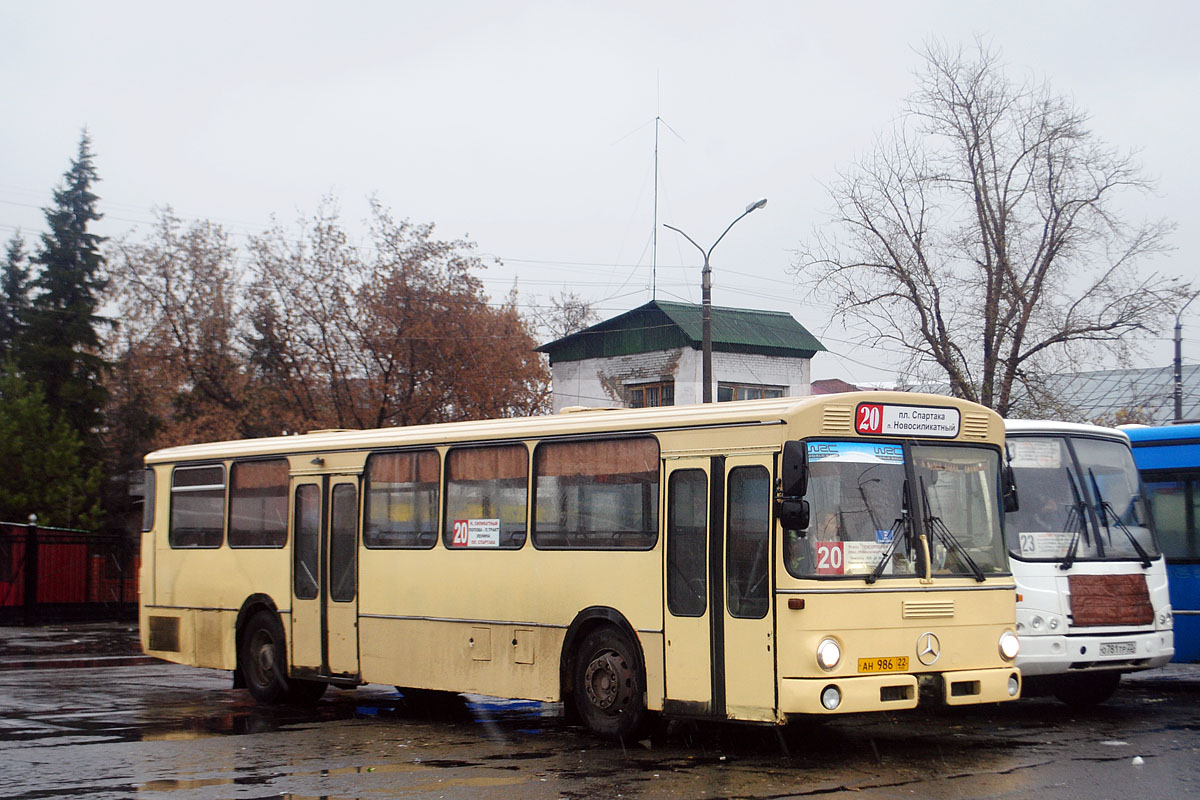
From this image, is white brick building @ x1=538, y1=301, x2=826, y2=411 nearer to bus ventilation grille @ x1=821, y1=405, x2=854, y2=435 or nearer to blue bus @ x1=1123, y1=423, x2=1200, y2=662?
blue bus @ x1=1123, y1=423, x2=1200, y2=662

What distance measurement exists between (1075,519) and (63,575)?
27323mm

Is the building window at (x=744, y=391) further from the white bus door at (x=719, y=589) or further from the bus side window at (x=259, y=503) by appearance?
the white bus door at (x=719, y=589)

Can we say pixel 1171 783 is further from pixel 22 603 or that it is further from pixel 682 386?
pixel 682 386

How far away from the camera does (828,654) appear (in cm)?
991

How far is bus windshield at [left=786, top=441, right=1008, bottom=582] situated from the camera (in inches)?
402

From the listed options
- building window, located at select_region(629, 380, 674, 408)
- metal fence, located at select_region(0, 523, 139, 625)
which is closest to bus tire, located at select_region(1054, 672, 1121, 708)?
metal fence, located at select_region(0, 523, 139, 625)

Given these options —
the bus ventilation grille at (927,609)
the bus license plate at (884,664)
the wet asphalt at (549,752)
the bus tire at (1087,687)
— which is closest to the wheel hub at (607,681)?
the wet asphalt at (549,752)

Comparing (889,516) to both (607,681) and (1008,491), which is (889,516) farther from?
(607,681)

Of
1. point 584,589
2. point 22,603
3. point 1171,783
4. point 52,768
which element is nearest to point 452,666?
point 584,589

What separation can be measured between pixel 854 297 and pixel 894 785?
74.7 ft

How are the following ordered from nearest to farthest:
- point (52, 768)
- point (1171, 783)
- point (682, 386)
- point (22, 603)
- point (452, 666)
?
1. point (1171, 783)
2. point (52, 768)
3. point (452, 666)
4. point (22, 603)
5. point (682, 386)

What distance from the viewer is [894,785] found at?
30.3ft

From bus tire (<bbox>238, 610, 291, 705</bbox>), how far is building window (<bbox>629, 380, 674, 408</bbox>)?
2824cm

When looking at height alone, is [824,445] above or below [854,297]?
below
